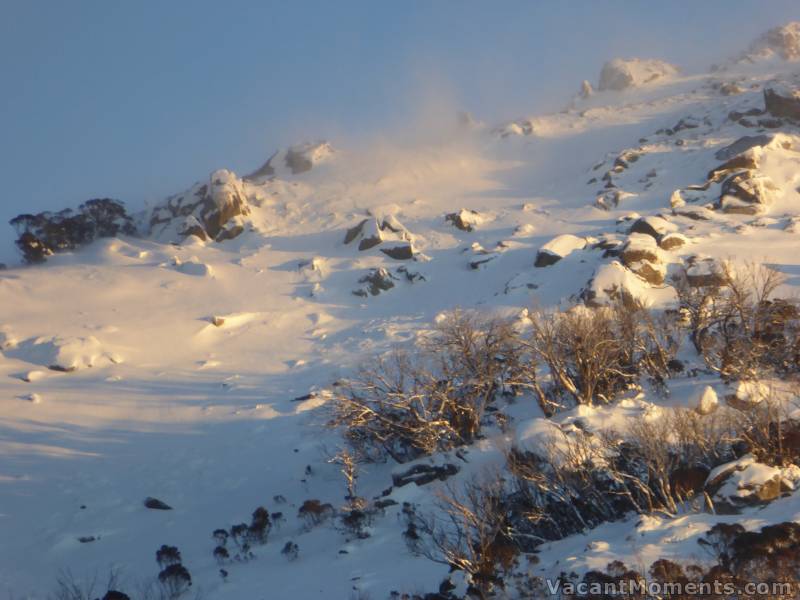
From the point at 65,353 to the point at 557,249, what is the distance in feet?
114

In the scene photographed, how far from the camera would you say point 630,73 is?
10956 centimetres

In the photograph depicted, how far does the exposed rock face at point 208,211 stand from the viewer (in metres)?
58.4

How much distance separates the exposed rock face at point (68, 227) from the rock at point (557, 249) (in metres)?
43.3

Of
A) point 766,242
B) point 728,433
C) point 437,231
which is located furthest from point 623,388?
point 437,231

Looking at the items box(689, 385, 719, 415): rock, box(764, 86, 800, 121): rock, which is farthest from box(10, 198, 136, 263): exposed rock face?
box(764, 86, 800, 121): rock

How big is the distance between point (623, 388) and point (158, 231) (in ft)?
170

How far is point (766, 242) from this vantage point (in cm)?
3934

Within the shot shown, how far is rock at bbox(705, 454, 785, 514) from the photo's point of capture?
14352 mm

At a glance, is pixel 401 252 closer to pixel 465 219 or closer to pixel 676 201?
pixel 465 219

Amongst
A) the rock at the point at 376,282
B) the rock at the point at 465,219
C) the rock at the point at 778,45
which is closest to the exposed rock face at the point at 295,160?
the rock at the point at 465,219

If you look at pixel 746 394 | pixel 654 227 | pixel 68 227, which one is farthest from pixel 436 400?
pixel 68 227

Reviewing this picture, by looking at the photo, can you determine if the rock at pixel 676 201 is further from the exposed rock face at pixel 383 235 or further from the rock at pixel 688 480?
the rock at pixel 688 480

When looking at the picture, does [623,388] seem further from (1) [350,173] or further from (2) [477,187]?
(1) [350,173]

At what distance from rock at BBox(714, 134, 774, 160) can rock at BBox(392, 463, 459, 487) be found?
5297 centimetres
